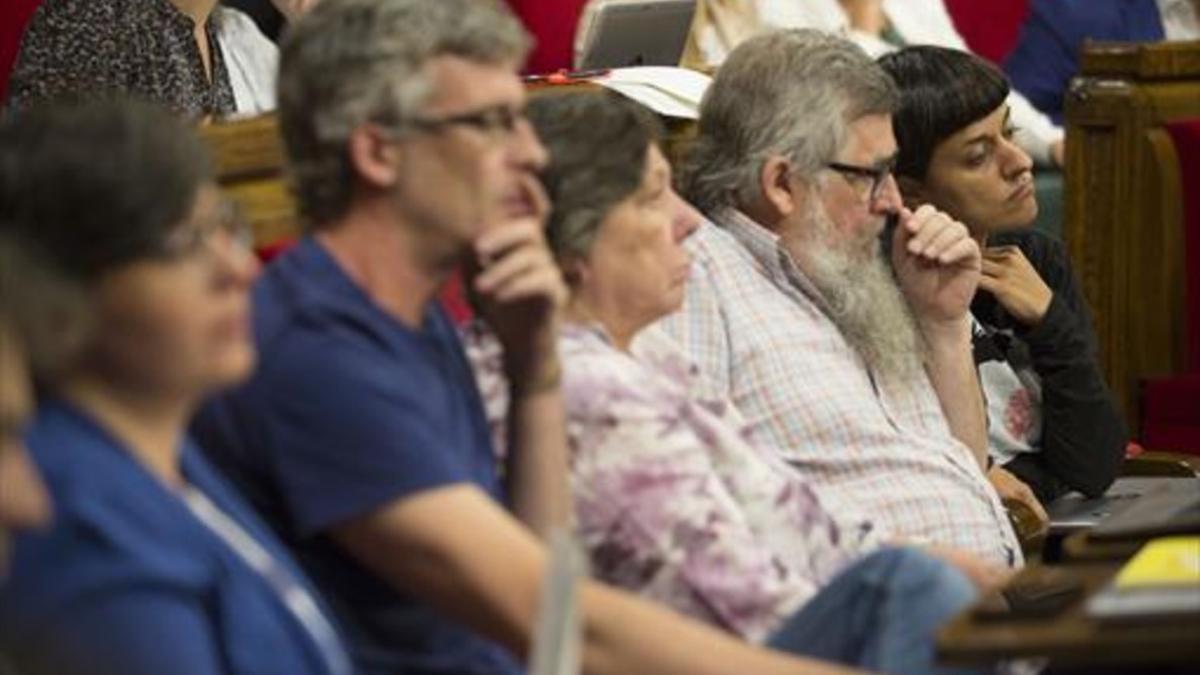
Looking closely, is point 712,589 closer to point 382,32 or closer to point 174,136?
point 382,32


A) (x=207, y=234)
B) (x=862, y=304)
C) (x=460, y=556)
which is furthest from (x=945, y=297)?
(x=207, y=234)

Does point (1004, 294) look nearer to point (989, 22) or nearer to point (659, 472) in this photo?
→ point (659, 472)

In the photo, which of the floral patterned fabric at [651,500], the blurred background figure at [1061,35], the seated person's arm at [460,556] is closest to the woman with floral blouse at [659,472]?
the floral patterned fabric at [651,500]

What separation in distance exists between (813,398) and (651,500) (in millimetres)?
816

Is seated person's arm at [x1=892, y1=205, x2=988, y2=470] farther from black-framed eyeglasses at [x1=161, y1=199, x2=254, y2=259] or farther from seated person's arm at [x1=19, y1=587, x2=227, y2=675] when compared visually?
seated person's arm at [x1=19, y1=587, x2=227, y2=675]

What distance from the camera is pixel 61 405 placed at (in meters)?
2.37

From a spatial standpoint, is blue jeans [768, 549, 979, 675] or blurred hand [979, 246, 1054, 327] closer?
blue jeans [768, 549, 979, 675]

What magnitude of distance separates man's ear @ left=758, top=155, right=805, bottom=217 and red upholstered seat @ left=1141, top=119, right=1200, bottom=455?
151 cm

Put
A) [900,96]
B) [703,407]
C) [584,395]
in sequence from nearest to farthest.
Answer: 1. [584,395]
2. [703,407]
3. [900,96]

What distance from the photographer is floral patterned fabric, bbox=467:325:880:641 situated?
3066 mm

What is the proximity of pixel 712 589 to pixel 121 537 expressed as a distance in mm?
904

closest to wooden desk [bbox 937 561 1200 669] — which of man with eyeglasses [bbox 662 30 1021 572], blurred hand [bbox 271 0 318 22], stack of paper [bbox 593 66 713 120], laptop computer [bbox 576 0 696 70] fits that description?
man with eyeglasses [bbox 662 30 1021 572]

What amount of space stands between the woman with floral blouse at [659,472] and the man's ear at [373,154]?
36 centimetres

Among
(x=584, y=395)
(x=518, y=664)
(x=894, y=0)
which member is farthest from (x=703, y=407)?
(x=894, y=0)
